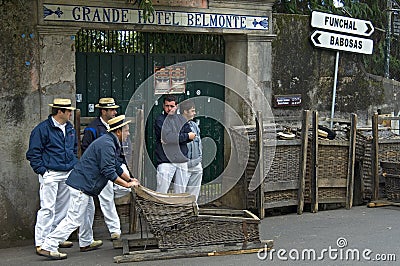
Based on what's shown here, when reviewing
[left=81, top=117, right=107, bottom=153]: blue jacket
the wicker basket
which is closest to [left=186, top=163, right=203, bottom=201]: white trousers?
[left=81, top=117, right=107, bottom=153]: blue jacket

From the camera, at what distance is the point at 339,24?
11984 mm

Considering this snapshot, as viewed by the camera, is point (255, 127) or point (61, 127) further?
point (255, 127)

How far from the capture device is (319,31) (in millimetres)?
11898

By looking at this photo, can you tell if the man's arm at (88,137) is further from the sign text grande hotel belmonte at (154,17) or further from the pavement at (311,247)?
the sign text grande hotel belmonte at (154,17)

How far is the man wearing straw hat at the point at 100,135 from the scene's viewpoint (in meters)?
8.85

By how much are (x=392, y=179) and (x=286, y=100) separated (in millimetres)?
2090

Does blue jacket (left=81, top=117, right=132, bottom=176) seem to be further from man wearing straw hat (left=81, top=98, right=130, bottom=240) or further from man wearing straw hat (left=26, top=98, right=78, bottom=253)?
man wearing straw hat (left=26, top=98, right=78, bottom=253)

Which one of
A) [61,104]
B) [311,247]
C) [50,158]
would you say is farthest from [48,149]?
[311,247]

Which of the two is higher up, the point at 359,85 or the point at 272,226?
the point at 359,85

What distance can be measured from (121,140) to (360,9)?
8.94 meters

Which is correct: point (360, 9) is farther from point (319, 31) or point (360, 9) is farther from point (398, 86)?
point (319, 31)

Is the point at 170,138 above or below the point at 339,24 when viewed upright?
below

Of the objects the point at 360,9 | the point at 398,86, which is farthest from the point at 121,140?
the point at 360,9

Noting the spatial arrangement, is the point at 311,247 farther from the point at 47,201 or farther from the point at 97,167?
the point at 47,201
